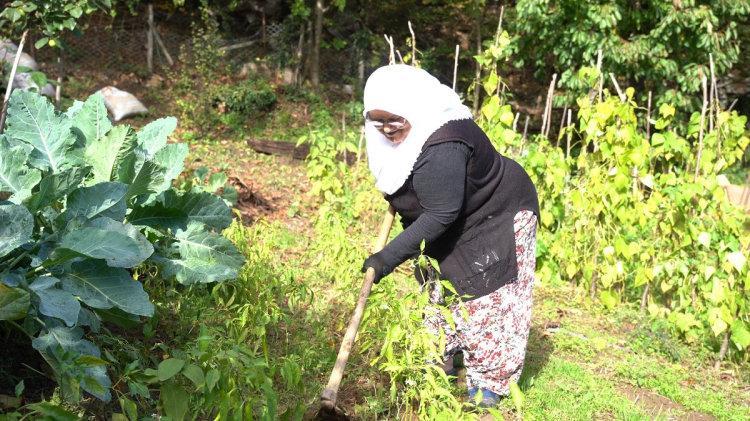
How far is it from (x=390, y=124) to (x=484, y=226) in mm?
641

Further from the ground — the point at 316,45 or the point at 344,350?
Result: the point at 316,45

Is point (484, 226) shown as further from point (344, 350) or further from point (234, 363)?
point (234, 363)

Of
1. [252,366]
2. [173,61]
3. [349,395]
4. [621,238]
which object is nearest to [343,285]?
[349,395]

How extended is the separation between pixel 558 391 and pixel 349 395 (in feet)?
3.74

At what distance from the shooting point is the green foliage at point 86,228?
222 centimetres

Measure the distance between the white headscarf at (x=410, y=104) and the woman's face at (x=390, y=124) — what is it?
1.7 inches

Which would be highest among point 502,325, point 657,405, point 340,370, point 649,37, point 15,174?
point 649,37

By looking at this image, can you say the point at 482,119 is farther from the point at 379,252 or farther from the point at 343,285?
the point at 379,252

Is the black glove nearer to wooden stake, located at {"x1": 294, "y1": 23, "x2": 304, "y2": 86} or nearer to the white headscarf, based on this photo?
the white headscarf

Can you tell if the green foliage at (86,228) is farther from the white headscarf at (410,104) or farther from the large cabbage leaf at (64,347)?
the white headscarf at (410,104)

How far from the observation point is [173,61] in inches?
492

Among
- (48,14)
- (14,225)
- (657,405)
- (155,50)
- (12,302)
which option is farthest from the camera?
(155,50)

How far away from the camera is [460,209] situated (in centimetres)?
271

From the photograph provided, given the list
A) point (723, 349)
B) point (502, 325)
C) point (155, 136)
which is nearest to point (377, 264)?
point (502, 325)
